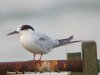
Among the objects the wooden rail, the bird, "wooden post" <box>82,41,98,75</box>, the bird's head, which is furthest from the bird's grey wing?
"wooden post" <box>82,41,98,75</box>

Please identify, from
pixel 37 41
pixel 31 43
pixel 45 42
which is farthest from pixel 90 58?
pixel 45 42

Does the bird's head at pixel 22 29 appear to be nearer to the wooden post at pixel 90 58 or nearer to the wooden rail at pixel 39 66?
the wooden rail at pixel 39 66

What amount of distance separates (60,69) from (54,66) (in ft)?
0.28

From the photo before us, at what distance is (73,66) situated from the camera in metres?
4.46

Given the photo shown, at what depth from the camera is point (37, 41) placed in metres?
6.77

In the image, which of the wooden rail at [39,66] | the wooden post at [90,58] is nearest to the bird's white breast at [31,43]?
the wooden rail at [39,66]

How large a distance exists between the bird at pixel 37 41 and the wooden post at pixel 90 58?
2281 millimetres

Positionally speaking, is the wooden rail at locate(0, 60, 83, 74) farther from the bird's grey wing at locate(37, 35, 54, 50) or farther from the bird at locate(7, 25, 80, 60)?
the bird's grey wing at locate(37, 35, 54, 50)

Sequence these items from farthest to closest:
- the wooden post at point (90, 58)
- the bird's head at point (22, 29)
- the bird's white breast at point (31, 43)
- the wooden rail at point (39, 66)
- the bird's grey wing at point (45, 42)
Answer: the bird's head at point (22, 29) → the bird's grey wing at point (45, 42) → the bird's white breast at point (31, 43) → the wooden rail at point (39, 66) → the wooden post at point (90, 58)

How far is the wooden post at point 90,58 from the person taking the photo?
13.8ft

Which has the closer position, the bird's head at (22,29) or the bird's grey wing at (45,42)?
the bird's grey wing at (45,42)

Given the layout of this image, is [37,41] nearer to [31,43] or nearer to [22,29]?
[31,43]

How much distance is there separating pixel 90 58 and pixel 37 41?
2.64 metres

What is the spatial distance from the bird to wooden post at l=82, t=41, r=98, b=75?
7.48 feet
